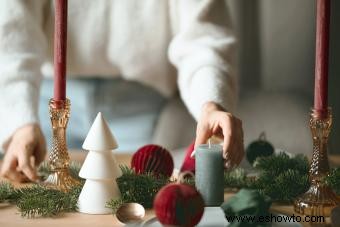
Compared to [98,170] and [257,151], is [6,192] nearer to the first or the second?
[98,170]

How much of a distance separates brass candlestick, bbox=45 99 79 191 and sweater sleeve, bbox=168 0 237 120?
0.81 ft

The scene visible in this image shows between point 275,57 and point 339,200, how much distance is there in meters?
0.96

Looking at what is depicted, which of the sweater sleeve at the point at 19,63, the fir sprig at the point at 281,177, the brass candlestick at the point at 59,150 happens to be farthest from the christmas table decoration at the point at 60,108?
the fir sprig at the point at 281,177

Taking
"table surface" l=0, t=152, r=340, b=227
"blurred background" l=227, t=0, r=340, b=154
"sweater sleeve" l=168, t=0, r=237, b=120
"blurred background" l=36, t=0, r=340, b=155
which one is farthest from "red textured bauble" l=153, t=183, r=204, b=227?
"blurred background" l=227, t=0, r=340, b=154

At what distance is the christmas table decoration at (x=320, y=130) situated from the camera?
2.43ft

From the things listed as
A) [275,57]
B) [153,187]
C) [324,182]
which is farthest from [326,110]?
[275,57]

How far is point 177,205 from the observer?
0.63 metres

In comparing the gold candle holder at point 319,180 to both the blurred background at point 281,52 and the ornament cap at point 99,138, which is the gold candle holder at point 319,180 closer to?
the ornament cap at point 99,138

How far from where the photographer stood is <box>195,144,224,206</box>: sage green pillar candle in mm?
758

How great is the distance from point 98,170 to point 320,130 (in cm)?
26

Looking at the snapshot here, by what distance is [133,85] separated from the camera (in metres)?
1.39

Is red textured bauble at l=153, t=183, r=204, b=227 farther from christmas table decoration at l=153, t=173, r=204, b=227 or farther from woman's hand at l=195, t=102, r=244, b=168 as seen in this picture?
woman's hand at l=195, t=102, r=244, b=168

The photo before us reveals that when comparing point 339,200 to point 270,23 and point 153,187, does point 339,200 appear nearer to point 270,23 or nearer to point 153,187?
point 153,187

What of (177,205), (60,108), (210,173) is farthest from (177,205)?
(60,108)
